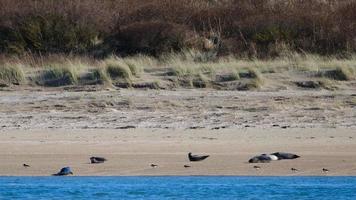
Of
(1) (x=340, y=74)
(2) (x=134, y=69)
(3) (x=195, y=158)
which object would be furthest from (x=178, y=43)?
(3) (x=195, y=158)

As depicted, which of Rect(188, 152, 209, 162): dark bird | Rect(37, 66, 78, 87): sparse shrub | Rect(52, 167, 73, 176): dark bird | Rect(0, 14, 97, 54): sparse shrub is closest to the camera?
Rect(52, 167, 73, 176): dark bird

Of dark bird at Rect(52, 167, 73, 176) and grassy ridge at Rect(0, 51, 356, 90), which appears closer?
dark bird at Rect(52, 167, 73, 176)

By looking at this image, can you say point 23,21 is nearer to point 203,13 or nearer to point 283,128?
point 203,13

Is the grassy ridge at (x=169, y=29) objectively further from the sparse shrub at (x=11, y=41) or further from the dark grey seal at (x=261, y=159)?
the dark grey seal at (x=261, y=159)

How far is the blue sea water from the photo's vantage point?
966cm

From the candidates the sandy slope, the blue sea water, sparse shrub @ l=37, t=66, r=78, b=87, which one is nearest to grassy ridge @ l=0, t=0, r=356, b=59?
sparse shrub @ l=37, t=66, r=78, b=87

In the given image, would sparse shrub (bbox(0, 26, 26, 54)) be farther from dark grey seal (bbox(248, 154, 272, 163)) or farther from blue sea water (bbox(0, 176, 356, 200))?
dark grey seal (bbox(248, 154, 272, 163))

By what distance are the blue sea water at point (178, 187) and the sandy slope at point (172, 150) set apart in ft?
0.31

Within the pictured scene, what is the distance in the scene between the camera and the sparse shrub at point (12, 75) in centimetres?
1717

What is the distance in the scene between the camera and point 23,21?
2208 cm

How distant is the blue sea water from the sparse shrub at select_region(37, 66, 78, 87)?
678 centimetres

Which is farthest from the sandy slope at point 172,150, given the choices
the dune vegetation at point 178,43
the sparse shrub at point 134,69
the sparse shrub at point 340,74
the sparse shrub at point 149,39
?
the sparse shrub at point 149,39

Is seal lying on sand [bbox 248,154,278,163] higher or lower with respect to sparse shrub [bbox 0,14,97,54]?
lower

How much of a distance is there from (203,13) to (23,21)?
4225mm
